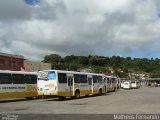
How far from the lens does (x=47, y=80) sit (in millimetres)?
33625

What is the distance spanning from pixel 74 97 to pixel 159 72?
145233mm

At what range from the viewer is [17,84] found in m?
34.4

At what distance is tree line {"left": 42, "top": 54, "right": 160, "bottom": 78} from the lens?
4575 inches

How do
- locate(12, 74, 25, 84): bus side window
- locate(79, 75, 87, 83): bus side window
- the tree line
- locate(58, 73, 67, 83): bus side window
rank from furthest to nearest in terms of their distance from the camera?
1. the tree line
2. locate(79, 75, 87, 83): bus side window
3. locate(12, 74, 25, 84): bus side window
4. locate(58, 73, 67, 83): bus side window

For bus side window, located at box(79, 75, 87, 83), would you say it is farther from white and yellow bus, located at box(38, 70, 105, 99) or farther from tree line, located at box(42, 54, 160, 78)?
tree line, located at box(42, 54, 160, 78)

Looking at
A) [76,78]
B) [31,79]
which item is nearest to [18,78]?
[31,79]

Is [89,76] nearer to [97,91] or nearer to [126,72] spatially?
[97,91]

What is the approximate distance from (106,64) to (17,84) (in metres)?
119

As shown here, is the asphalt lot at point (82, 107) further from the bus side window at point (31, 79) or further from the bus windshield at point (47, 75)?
the bus side window at point (31, 79)

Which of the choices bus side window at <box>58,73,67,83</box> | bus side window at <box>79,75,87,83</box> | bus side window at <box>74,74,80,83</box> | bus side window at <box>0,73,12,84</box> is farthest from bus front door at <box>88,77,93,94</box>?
bus side window at <box>0,73,12,84</box>

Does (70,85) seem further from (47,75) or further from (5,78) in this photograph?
(5,78)

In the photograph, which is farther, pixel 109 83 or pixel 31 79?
pixel 109 83

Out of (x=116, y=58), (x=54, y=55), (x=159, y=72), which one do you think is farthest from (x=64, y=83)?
(x=159, y=72)

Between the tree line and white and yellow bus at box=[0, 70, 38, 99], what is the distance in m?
64.3
